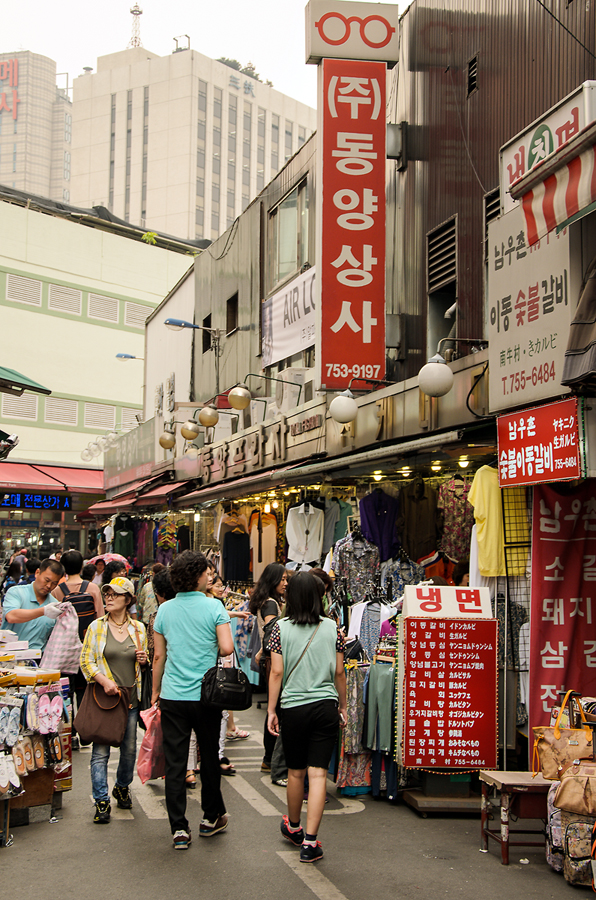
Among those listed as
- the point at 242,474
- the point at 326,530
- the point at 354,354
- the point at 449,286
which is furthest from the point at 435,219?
the point at 242,474

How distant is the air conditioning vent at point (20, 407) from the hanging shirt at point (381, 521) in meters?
31.7

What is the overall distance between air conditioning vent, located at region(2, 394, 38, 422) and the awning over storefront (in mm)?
35901

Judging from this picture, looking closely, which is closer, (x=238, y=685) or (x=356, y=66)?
(x=238, y=685)

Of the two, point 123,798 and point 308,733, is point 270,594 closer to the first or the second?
point 123,798

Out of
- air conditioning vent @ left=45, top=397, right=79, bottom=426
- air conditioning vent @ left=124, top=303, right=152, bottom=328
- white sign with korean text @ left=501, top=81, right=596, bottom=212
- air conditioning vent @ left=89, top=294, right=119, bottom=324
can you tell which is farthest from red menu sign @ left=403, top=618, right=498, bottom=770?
air conditioning vent @ left=124, top=303, right=152, bottom=328

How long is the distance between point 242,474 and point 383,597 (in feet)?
25.9

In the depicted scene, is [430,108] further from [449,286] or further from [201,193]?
[201,193]

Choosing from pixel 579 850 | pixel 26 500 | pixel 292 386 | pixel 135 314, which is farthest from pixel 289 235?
pixel 135 314

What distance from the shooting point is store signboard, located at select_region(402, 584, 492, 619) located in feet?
23.1

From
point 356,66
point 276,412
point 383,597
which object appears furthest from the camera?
point 276,412

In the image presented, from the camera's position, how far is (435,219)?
10.6 m

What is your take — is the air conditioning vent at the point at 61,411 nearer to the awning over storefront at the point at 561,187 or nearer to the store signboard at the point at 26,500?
the store signboard at the point at 26,500

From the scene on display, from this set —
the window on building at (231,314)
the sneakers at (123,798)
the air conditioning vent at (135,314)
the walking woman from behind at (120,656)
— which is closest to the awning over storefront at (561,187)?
the walking woman from behind at (120,656)

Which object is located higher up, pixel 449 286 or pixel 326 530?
pixel 449 286
